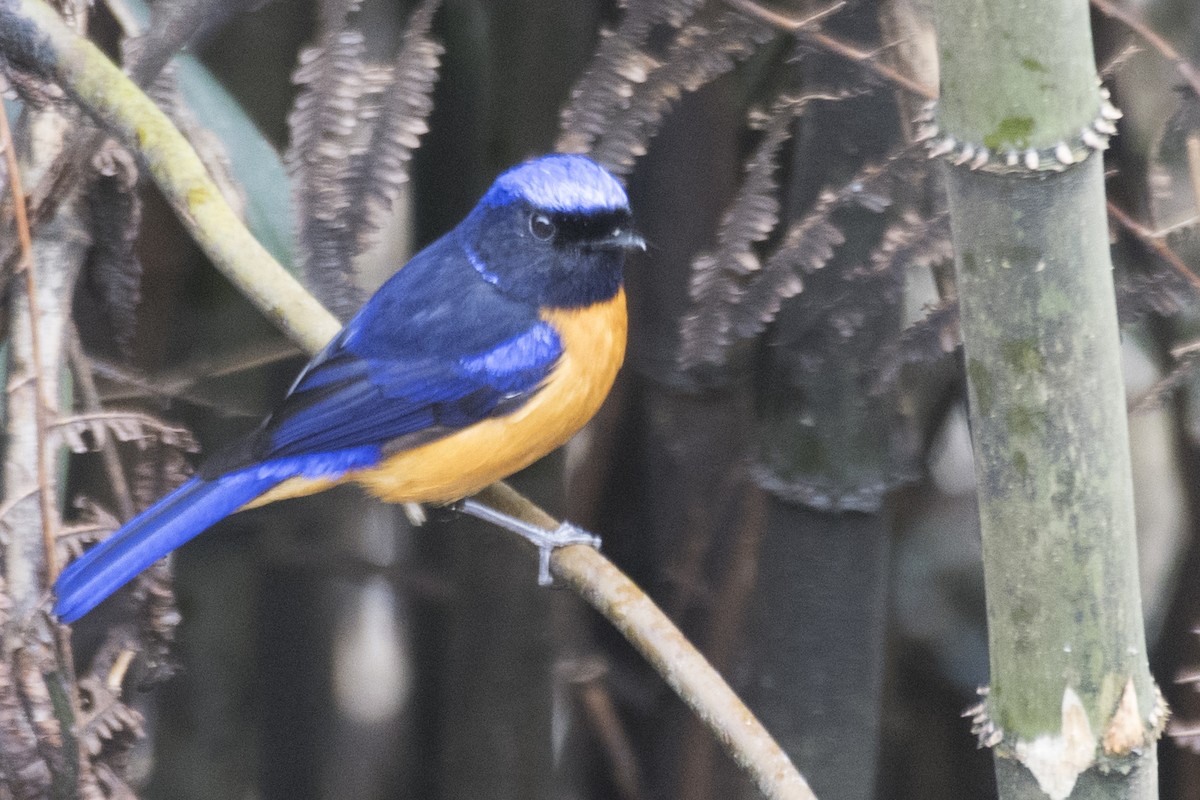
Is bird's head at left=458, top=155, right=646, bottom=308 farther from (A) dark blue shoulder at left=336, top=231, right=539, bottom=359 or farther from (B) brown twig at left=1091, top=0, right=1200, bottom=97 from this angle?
(B) brown twig at left=1091, top=0, right=1200, bottom=97

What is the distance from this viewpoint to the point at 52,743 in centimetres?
170

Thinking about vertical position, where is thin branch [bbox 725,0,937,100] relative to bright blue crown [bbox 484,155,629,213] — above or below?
above

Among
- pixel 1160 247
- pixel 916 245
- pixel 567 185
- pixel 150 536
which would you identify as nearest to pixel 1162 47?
pixel 1160 247

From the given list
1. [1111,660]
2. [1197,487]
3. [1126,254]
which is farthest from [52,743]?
[1197,487]

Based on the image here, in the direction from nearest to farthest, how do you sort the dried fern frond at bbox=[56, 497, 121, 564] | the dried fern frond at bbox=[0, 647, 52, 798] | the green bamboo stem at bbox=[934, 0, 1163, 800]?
the green bamboo stem at bbox=[934, 0, 1163, 800]
the dried fern frond at bbox=[0, 647, 52, 798]
the dried fern frond at bbox=[56, 497, 121, 564]

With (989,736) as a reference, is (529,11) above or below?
above

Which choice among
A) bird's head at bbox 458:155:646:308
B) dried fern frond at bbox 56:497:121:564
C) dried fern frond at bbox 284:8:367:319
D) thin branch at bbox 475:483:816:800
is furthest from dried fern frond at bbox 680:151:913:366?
dried fern frond at bbox 56:497:121:564

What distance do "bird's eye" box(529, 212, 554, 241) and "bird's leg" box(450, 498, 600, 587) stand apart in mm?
493

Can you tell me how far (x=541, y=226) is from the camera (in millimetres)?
2430

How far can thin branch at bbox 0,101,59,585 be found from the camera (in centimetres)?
187

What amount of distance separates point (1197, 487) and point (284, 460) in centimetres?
173

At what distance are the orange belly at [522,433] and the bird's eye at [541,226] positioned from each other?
0.14 metres

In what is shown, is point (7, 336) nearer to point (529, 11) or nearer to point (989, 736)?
point (529, 11)

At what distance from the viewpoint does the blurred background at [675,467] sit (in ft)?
7.08
